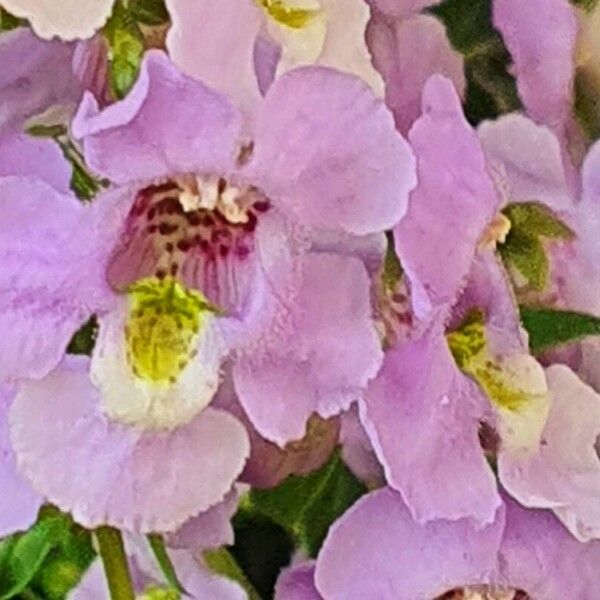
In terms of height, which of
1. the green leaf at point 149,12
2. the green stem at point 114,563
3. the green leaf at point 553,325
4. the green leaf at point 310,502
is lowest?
the green leaf at point 310,502

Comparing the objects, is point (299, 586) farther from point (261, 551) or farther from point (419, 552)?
point (261, 551)

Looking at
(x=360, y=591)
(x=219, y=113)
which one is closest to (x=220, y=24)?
(x=219, y=113)

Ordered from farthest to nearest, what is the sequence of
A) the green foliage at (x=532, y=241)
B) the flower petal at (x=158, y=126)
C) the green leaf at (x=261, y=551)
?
the green leaf at (x=261, y=551)
the green foliage at (x=532, y=241)
the flower petal at (x=158, y=126)

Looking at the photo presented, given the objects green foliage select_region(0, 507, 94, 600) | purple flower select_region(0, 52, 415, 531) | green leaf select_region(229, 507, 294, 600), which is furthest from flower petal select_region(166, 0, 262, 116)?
green leaf select_region(229, 507, 294, 600)

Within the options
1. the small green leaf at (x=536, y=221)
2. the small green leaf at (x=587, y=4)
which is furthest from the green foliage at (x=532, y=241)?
the small green leaf at (x=587, y=4)

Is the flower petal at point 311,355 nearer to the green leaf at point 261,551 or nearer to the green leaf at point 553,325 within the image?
the green leaf at point 553,325

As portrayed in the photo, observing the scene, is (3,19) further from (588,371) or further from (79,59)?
(588,371)

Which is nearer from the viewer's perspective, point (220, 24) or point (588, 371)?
point (220, 24)
